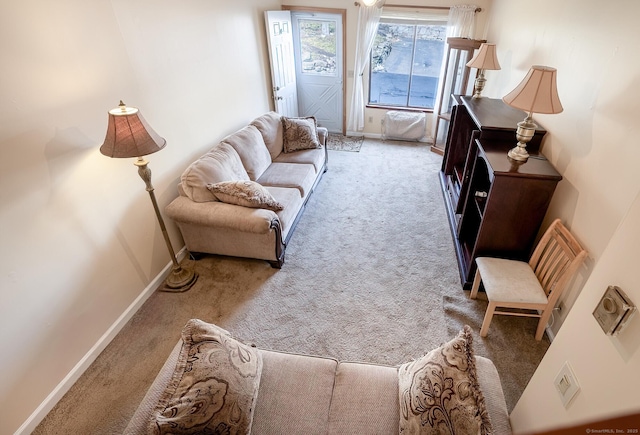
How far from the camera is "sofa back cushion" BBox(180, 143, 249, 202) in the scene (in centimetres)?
265

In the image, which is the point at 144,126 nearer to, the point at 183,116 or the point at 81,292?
the point at 183,116

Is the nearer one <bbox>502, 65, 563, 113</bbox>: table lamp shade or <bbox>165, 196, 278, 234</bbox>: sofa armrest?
<bbox>502, 65, 563, 113</bbox>: table lamp shade

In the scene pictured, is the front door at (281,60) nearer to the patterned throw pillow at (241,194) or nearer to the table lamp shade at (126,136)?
the patterned throw pillow at (241,194)

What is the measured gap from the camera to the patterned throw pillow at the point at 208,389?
46.3 inches

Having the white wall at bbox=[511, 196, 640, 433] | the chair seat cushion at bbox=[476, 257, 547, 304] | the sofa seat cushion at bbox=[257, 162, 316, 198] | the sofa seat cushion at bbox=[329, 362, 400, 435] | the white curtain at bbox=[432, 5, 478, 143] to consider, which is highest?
the white curtain at bbox=[432, 5, 478, 143]

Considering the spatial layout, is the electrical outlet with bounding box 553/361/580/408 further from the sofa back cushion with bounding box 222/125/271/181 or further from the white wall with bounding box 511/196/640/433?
the sofa back cushion with bounding box 222/125/271/181

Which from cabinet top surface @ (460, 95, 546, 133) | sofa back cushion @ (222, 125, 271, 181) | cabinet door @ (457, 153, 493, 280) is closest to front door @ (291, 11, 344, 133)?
sofa back cushion @ (222, 125, 271, 181)

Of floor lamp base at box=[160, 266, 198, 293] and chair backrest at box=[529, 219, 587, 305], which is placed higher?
chair backrest at box=[529, 219, 587, 305]

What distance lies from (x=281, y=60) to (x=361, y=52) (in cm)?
127

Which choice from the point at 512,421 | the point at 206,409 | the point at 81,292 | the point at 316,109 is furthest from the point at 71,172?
the point at 316,109

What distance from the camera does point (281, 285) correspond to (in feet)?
8.95

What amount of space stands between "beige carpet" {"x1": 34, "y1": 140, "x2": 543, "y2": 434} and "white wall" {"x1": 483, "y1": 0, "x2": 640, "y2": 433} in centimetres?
78

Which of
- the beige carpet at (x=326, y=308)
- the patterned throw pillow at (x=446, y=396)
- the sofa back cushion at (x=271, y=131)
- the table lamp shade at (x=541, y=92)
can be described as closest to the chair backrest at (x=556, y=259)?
the beige carpet at (x=326, y=308)

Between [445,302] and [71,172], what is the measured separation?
8.89 feet
